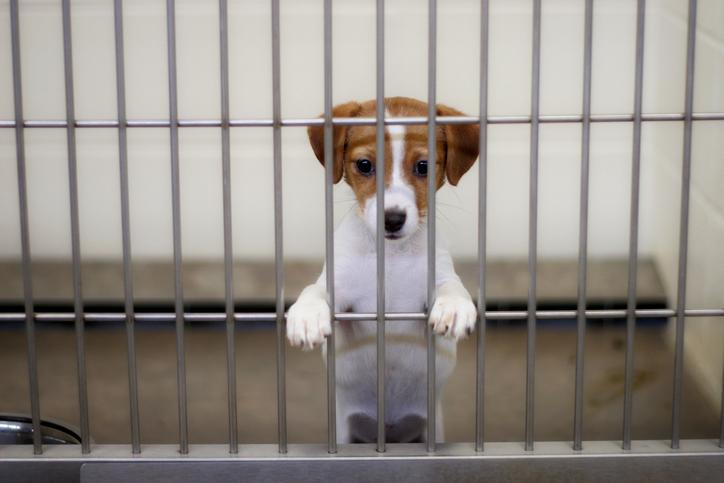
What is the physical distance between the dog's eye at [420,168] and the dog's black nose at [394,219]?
3.6 inches

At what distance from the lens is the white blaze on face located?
136 centimetres

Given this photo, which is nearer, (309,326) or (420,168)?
(309,326)

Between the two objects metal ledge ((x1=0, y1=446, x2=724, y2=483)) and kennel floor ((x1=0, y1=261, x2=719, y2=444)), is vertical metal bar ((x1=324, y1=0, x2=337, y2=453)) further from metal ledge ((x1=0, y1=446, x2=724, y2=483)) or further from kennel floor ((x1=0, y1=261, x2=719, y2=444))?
kennel floor ((x1=0, y1=261, x2=719, y2=444))

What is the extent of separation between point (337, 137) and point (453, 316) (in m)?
0.39

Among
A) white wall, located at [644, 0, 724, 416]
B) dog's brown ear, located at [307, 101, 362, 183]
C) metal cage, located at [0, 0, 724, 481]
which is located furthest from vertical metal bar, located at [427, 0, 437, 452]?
white wall, located at [644, 0, 724, 416]

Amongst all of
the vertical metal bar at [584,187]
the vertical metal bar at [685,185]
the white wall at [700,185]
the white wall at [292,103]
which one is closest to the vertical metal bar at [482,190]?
the vertical metal bar at [584,187]

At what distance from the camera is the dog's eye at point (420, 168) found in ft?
4.60

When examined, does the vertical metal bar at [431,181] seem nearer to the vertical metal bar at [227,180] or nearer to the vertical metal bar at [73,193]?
the vertical metal bar at [227,180]

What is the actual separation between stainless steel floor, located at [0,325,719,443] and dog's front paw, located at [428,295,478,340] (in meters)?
0.86

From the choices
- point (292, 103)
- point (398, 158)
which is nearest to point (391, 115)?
point (398, 158)

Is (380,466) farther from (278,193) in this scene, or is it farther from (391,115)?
(391,115)

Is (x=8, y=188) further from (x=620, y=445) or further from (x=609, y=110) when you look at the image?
(x=620, y=445)

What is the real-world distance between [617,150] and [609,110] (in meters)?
0.13

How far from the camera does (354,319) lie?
1146 mm
